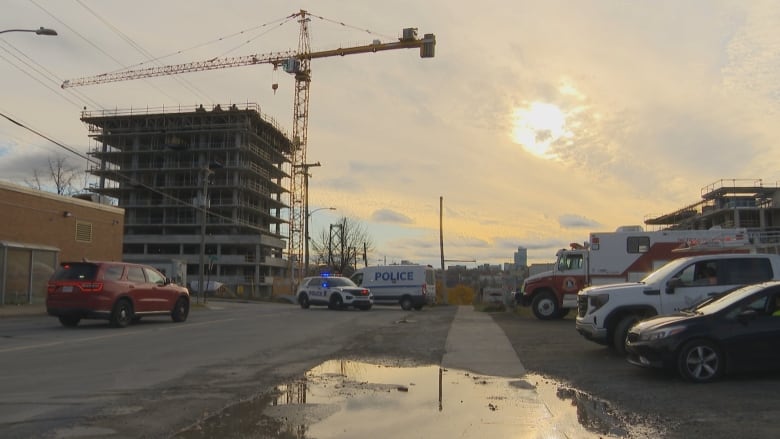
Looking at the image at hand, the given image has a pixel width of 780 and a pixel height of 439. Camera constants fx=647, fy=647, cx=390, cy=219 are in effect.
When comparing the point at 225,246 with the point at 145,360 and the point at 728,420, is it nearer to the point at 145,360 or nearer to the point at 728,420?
the point at 145,360

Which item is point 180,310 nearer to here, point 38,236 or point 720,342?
point 38,236

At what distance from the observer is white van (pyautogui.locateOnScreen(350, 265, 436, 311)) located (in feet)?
111

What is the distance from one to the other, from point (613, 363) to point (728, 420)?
14.5 feet

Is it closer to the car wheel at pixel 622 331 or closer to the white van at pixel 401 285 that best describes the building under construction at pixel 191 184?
the white van at pixel 401 285

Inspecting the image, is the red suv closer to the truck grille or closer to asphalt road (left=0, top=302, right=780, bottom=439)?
asphalt road (left=0, top=302, right=780, bottom=439)

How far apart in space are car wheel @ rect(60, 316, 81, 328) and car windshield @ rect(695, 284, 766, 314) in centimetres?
1539

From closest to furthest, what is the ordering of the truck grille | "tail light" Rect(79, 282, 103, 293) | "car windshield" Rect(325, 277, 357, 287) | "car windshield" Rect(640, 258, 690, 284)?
"car windshield" Rect(640, 258, 690, 284)
the truck grille
"tail light" Rect(79, 282, 103, 293)
"car windshield" Rect(325, 277, 357, 287)

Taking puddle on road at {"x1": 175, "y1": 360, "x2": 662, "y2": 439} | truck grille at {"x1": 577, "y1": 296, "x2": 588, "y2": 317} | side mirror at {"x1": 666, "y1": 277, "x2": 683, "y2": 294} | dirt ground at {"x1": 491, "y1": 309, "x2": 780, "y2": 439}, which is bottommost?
puddle on road at {"x1": 175, "y1": 360, "x2": 662, "y2": 439}

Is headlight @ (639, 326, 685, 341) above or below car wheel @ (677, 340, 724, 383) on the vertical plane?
above

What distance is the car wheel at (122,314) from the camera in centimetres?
1716

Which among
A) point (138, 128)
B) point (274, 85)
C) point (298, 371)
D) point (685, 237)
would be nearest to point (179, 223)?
point (138, 128)

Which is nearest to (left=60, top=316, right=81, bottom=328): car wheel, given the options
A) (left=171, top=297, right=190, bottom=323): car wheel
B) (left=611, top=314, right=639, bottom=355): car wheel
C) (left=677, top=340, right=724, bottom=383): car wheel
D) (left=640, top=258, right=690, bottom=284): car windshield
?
(left=171, top=297, right=190, bottom=323): car wheel

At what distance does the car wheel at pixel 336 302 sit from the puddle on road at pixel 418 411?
2115 cm

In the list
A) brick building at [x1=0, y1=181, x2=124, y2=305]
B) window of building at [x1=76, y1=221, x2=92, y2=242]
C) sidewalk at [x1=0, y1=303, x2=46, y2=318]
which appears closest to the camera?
sidewalk at [x1=0, y1=303, x2=46, y2=318]
